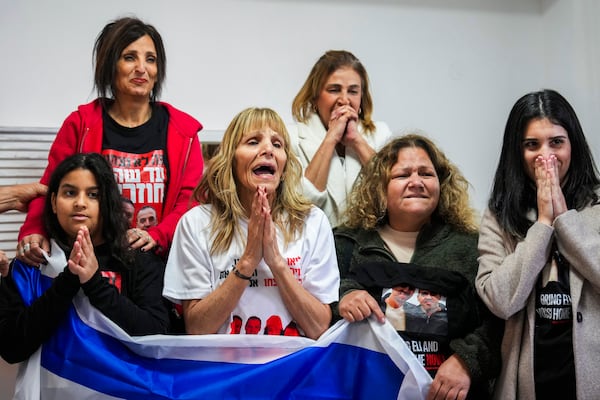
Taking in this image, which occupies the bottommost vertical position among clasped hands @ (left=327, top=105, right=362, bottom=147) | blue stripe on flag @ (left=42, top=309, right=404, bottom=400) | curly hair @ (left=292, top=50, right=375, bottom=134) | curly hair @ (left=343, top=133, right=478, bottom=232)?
blue stripe on flag @ (left=42, top=309, right=404, bottom=400)

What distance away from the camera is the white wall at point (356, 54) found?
3.54 metres

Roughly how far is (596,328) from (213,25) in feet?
8.38

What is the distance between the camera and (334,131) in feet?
9.58

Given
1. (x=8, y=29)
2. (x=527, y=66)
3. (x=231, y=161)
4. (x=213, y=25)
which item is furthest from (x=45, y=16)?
(x=527, y=66)

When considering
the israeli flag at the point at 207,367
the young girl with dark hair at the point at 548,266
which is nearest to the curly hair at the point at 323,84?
the young girl with dark hair at the point at 548,266

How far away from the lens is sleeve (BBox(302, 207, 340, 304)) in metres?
2.25

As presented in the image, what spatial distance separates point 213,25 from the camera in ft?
12.5

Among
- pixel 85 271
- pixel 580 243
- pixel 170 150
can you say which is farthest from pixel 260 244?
pixel 580 243

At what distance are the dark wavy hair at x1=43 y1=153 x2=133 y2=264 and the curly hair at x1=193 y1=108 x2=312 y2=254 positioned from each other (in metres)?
0.27

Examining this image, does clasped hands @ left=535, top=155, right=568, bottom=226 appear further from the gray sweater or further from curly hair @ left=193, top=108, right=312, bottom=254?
curly hair @ left=193, top=108, right=312, bottom=254

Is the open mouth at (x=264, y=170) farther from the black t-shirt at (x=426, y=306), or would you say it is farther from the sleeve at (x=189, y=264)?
the black t-shirt at (x=426, y=306)

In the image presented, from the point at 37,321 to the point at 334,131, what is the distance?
1386mm

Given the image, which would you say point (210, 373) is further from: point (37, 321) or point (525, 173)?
point (525, 173)

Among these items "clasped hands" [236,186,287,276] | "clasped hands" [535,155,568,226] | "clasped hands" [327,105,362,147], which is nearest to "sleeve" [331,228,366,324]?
"clasped hands" [236,186,287,276]
